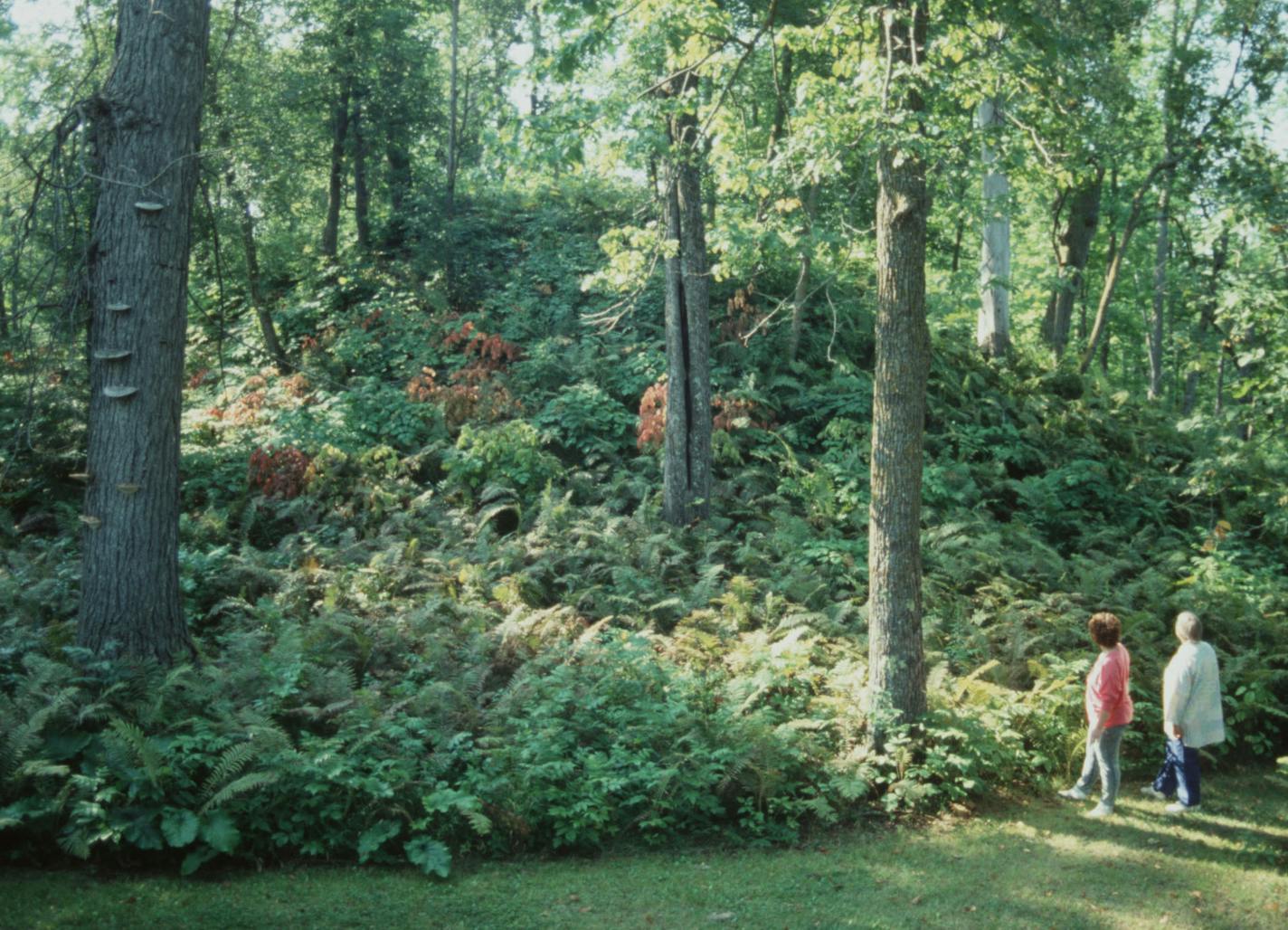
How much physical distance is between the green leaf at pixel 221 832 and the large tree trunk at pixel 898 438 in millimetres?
5087

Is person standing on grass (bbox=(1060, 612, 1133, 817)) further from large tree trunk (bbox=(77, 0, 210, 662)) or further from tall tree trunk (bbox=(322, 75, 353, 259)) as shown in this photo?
tall tree trunk (bbox=(322, 75, 353, 259))

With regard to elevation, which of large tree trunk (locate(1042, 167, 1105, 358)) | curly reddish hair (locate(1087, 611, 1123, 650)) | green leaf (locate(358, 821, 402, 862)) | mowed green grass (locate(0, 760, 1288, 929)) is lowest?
mowed green grass (locate(0, 760, 1288, 929))

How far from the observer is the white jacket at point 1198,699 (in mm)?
8273

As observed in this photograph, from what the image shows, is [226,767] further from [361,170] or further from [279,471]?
[361,170]

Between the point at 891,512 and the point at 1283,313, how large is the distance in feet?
18.4

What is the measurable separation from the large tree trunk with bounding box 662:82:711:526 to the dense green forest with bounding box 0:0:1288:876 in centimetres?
7

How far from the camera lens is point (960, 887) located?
6.88 m

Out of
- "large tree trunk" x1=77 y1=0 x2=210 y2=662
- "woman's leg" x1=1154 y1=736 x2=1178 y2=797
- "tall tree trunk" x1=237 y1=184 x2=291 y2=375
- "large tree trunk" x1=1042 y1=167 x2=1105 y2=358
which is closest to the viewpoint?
"large tree trunk" x1=77 y1=0 x2=210 y2=662

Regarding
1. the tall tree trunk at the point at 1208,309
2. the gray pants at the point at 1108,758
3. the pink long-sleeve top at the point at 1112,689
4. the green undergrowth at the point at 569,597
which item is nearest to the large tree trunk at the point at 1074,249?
the tall tree trunk at the point at 1208,309

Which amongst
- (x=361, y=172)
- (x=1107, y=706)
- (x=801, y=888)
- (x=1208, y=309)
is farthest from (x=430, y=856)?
(x=361, y=172)

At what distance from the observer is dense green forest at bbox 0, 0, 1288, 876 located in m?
7.65

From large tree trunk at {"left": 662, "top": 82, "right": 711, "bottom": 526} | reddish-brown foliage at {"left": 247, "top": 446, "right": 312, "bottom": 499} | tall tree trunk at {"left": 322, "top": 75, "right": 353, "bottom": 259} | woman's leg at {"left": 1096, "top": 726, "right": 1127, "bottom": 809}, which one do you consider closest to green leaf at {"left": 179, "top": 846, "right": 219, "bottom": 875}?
woman's leg at {"left": 1096, "top": 726, "right": 1127, "bottom": 809}

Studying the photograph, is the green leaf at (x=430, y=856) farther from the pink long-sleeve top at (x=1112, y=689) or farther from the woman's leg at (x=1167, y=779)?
the woman's leg at (x=1167, y=779)

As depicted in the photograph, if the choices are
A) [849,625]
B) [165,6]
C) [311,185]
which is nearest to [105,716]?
[165,6]
